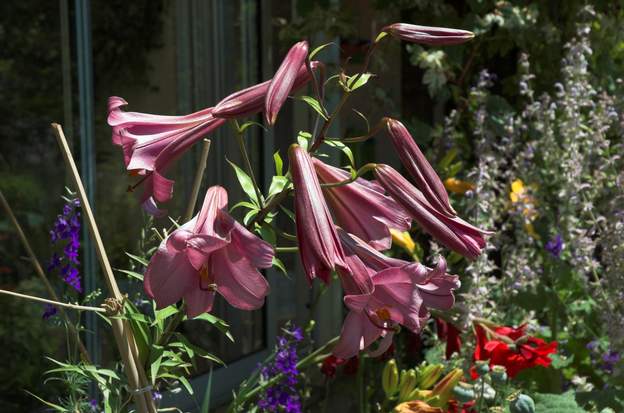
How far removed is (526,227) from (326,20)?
3.94ft

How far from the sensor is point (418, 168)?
116cm

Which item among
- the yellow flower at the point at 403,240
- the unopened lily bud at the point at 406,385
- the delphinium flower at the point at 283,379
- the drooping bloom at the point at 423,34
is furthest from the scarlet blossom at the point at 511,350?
the drooping bloom at the point at 423,34

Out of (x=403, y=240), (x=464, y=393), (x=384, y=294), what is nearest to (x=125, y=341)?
(x=384, y=294)

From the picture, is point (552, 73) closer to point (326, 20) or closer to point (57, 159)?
point (326, 20)

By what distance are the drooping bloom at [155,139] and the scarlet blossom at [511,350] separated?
129cm

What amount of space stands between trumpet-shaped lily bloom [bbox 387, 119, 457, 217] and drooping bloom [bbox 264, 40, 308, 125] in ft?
0.45

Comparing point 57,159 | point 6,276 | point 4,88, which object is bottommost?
point 6,276

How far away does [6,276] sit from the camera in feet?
10.00

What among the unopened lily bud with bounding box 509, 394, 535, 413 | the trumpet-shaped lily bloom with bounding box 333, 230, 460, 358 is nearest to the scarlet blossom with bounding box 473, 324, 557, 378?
the unopened lily bud with bounding box 509, 394, 535, 413

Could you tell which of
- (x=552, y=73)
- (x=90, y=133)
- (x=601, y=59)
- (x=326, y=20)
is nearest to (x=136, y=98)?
(x=90, y=133)

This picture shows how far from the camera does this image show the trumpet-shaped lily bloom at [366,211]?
3.85ft

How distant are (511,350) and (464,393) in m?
0.26

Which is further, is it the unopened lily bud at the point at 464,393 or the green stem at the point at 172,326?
the unopened lily bud at the point at 464,393

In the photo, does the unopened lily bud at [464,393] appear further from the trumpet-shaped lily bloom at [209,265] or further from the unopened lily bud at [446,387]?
the trumpet-shaped lily bloom at [209,265]
